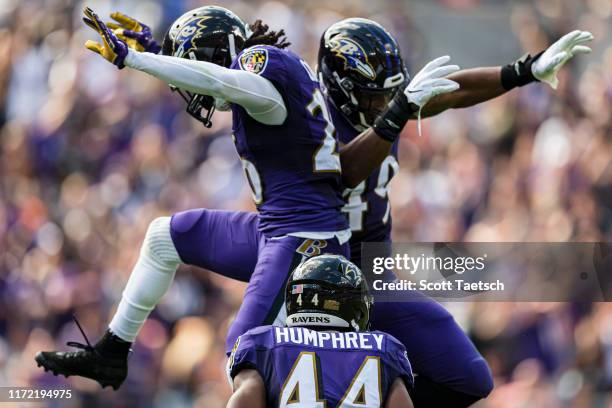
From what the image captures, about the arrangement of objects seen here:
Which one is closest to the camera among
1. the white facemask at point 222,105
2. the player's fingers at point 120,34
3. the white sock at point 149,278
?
the white facemask at point 222,105

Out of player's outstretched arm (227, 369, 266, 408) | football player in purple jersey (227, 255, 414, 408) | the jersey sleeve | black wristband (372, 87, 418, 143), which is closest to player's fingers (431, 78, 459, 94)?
black wristband (372, 87, 418, 143)

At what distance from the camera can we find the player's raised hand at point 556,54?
5.61 metres

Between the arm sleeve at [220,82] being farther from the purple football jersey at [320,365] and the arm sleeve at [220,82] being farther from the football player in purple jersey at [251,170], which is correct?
the purple football jersey at [320,365]

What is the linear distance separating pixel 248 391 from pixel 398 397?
1.61 feet

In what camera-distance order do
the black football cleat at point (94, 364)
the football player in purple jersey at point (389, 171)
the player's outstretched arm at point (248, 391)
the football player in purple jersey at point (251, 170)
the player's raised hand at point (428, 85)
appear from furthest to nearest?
the black football cleat at point (94, 364)
the football player in purple jersey at point (389, 171)
the player's raised hand at point (428, 85)
the football player in purple jersey at point (251, 170)
the player's outstretched arm at point (248, 391)

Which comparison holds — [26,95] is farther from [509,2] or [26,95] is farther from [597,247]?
[597,247]

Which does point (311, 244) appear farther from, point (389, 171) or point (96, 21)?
point (96, 21)

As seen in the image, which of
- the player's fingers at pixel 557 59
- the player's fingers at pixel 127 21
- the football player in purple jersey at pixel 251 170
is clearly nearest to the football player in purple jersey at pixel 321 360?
the football player in purple jersey at pixel 251 170

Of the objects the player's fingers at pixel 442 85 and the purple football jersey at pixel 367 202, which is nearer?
the player's fingers at pixel 442 85

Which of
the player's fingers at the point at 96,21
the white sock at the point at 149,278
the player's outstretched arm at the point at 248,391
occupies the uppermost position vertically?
the player's fingers at the point at 96,21

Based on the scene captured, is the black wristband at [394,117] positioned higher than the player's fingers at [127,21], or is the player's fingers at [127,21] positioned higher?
the player's fingers at [127,21]

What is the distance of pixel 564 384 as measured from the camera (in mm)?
8789

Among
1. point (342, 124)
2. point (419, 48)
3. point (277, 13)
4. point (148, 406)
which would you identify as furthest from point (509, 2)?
point (342, 124)

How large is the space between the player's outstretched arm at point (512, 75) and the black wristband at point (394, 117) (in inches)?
31.4
